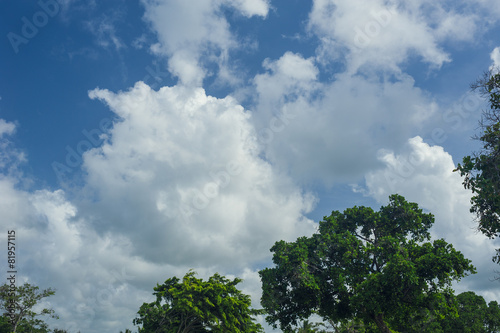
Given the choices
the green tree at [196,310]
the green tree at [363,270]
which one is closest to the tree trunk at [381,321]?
the green tree at [363,270]

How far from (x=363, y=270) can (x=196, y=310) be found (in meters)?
14.5

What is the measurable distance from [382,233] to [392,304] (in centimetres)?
745

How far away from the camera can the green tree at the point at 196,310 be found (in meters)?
30.9

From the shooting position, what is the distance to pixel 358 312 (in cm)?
2952

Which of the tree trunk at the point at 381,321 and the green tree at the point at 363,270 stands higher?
the green tree at the point at 363,270

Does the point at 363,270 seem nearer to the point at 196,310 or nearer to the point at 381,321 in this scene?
the point at 381,321

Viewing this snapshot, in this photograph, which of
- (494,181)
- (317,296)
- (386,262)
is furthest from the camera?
(317,296)

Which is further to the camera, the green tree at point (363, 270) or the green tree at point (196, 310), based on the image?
the green tree at point (196, 310)

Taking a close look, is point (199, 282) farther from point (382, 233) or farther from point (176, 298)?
point (382, 233)

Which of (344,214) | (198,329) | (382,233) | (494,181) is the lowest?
(198,329)

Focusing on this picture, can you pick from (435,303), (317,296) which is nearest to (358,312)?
(317,296)

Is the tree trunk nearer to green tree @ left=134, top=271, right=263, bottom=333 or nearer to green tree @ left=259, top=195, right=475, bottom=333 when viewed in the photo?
green tree @ left=259, top=195, right=475, bottom=333

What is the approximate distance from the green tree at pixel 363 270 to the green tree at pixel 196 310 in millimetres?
3344

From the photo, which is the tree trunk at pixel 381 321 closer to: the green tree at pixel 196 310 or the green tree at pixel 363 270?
the green tree at pixel 363 270
